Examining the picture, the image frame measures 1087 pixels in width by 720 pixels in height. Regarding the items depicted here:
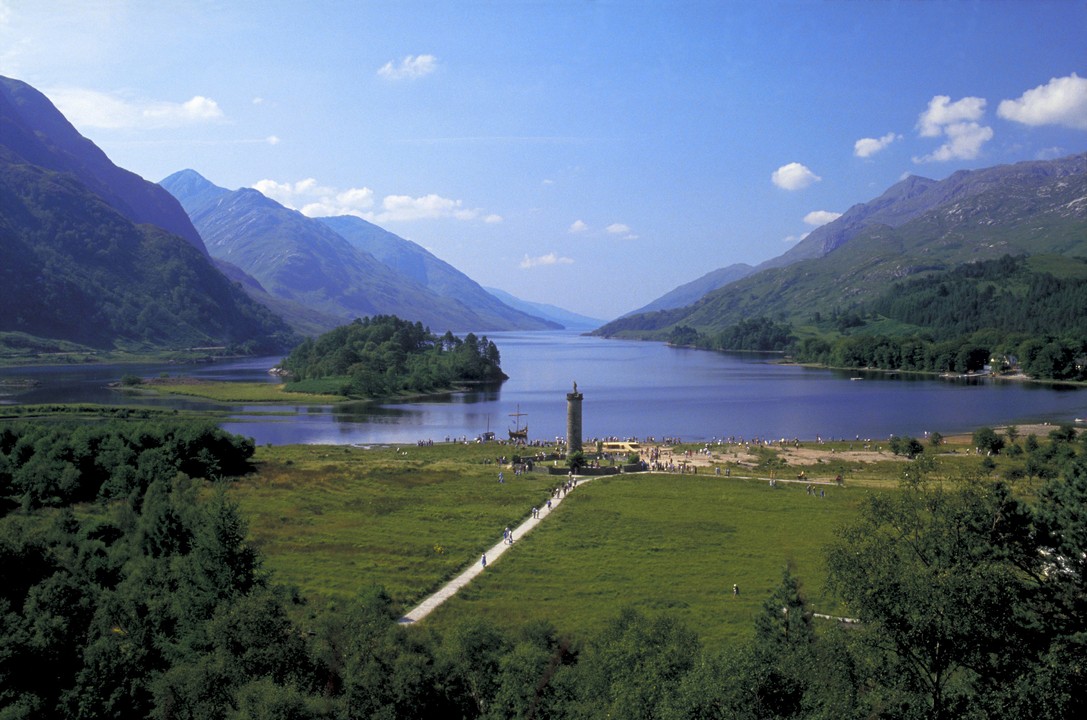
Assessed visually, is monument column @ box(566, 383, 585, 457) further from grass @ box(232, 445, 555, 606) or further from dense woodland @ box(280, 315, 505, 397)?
dense woodland @ box(280, 315, 505, 397)

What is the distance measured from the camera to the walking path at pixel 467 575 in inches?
1241

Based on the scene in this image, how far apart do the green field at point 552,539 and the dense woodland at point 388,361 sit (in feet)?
273

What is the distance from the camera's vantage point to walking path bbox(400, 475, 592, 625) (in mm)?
31523

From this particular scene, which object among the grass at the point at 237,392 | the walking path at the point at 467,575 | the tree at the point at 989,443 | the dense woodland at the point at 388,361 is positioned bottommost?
the walking path at the point at 467,575

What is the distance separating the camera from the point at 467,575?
120ft

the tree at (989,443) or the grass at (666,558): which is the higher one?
the tree at (989,443)

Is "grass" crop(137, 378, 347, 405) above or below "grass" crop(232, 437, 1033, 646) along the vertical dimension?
above

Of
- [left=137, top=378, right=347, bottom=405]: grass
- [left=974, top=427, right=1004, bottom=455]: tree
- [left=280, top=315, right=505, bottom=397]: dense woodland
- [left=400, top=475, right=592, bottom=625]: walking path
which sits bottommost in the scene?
[left=400, top=475, right=592, bottom=625]: walking path

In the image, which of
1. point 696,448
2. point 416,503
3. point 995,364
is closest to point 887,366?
point 995,364

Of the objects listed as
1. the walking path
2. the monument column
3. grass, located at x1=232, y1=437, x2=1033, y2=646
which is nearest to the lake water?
the monument column

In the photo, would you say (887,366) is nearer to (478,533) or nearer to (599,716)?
(478,533)

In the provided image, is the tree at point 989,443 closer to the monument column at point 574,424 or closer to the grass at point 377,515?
the monument column at point 574,424

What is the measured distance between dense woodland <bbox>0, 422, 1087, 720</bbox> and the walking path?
9.81 ft

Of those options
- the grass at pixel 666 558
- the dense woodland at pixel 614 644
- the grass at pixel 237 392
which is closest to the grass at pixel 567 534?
the grass at pixel 666 558
